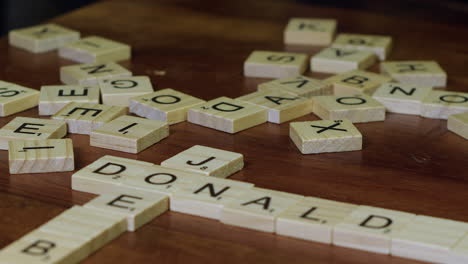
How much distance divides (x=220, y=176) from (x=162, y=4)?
1.39m

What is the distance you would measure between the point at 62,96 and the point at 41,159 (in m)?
0.37

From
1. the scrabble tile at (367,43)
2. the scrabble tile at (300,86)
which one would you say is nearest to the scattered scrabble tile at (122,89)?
the scrabble tile at (300,86)

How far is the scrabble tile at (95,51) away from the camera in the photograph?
2.06 metres

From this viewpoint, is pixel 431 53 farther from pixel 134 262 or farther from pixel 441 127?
pixel 134 262

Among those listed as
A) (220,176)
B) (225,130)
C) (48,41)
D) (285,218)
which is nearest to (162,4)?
(48,41)

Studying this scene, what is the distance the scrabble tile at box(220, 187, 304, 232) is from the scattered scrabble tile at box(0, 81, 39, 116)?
646mm

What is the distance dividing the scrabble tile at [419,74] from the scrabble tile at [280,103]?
1.06 feet

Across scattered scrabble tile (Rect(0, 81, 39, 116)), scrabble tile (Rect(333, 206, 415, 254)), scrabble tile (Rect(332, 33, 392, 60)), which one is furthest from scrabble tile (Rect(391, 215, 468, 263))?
scrabble tile (Rect(332, 33, 392, 60))

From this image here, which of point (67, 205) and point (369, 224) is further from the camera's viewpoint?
point (67, 205)

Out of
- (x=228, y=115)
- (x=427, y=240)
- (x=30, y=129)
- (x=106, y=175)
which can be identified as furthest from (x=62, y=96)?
(x=427, y=240)

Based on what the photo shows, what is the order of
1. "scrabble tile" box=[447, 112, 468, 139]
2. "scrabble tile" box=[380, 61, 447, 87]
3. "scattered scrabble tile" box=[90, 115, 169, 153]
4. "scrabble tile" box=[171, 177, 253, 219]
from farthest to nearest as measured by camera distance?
"scrabble tile" box=[380, 61, 447, 87] < "scrabble tile" box=[447, 112, 468, 139] < "scattered scrabble tile" box=[90, 115, 169, 153] < "scrabble tile" box=[171, 177, 253, 219]

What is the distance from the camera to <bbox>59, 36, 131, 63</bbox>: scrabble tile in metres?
2.06

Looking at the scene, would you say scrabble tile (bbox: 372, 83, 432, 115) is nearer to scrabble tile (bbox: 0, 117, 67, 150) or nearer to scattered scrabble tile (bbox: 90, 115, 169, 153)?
scattered scrabble tile (bbox: 90, 115, 169, 153)

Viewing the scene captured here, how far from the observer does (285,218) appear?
1161mm
